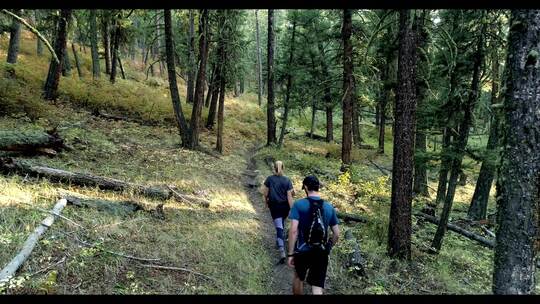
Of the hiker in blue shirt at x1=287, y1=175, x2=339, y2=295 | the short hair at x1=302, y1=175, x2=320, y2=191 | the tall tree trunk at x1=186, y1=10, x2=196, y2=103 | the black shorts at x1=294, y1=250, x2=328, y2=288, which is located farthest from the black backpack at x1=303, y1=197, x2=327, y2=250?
the tall tree trunk at x1=186, y1=10, x2=196, y2=103

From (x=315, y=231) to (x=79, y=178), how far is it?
734 centimetres

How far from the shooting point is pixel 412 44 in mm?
8242

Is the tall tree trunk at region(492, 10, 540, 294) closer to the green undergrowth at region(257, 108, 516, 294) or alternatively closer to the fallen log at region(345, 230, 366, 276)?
the green undergrowth at region(257, 108, 516, 294)

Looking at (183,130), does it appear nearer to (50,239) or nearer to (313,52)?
A: (50,239)

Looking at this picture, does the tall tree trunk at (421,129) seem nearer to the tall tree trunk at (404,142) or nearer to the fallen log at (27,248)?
the tall tree trunk at (404,142)

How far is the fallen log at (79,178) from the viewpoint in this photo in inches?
383

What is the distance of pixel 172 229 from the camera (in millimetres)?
8914

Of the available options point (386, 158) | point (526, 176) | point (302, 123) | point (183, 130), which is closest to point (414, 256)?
point (526, 176)

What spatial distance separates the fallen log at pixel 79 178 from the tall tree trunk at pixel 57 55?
8.51 metres

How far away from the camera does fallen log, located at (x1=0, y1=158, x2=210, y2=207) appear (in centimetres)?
972

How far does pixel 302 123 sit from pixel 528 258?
37.6 metres

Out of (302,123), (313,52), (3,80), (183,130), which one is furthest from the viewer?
(302,123)

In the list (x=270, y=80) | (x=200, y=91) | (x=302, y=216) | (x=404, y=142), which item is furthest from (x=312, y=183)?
(x=270, y=80)

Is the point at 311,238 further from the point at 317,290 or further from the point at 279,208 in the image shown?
the point at 279,208
